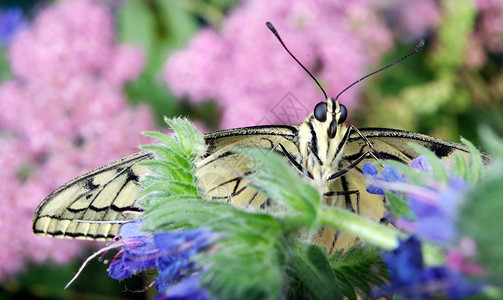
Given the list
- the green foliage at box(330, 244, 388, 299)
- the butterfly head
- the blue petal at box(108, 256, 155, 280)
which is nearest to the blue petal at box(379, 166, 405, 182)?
the green foliage at box(330, 244, 388, 299)

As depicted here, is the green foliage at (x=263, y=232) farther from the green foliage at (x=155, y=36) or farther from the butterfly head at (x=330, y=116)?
the green foliage at (x=155, y=36)

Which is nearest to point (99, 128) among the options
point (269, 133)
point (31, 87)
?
point (31, 87)

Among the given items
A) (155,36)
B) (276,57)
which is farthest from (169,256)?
(155,36)

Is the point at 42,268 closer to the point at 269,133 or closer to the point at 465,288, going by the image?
the point at 269,133

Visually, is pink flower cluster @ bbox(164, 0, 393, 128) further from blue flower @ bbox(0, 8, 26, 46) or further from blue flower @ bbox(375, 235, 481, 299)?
blue flower @ bbox(375, 235, 481, 299)

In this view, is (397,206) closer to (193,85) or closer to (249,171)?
(249,171)
